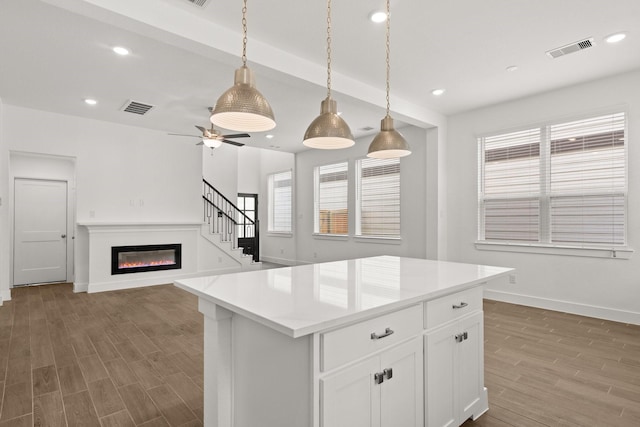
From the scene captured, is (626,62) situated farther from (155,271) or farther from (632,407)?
(155,271)

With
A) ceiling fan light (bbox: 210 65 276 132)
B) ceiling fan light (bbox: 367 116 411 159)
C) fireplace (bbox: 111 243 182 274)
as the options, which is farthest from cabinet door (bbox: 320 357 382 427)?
fireplace (bbox: 111 243 182 274)

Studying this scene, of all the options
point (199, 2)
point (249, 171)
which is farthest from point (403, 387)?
point (249, 171)

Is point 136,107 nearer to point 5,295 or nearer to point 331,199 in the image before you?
point 5,295

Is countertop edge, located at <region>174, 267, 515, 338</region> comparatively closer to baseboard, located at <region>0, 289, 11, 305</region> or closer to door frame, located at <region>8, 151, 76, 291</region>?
baseboard, located at <region>0, 289, 11, 305</region>

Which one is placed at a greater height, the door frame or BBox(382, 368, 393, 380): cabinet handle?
the door frame

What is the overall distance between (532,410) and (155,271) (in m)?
6.18

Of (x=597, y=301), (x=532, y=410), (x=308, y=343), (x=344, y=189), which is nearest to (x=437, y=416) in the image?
(x=532, y=410)

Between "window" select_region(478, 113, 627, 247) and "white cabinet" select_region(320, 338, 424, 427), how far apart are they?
395 centimetres

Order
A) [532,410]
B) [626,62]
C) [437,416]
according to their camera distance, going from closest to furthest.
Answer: [437,416] < [532,410] < [626,62]

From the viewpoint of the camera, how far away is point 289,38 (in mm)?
3273

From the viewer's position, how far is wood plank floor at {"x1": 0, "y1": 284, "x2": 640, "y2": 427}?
2.19 meters

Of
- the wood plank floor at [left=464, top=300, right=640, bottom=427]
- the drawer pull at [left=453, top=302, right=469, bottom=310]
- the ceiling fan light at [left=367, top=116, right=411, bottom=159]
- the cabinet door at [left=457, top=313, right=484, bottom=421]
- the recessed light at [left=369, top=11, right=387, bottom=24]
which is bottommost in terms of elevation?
the wood plank floor at [left=464, top=300, right=640, bottom=427]

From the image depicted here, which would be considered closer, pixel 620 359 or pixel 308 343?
pixel 308 343

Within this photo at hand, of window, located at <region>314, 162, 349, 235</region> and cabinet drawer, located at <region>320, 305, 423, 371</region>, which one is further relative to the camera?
window, located at <region>314, 162, 349, 235</region>
